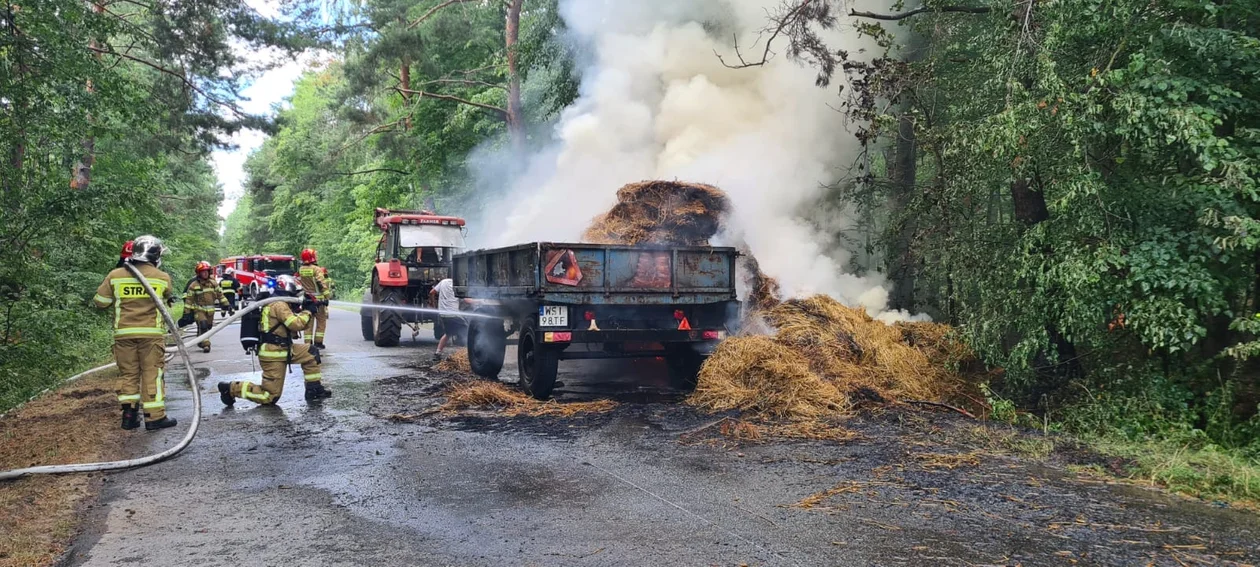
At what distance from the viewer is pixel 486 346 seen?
32.9 ft

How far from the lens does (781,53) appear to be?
515 inches

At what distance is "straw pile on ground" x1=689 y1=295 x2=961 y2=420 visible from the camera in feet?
25.3

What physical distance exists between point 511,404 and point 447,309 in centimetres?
431

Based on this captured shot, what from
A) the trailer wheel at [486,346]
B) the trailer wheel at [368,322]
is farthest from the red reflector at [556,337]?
the trailer wheel at [368,322]

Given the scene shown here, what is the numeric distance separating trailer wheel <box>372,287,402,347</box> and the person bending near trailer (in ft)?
2.55

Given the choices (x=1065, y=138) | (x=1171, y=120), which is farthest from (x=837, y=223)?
(x=1171, y=120)

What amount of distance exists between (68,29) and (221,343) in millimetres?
8958

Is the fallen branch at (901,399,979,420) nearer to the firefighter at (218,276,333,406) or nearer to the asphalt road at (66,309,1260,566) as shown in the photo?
the asphalt road at (66,309,1260,566)

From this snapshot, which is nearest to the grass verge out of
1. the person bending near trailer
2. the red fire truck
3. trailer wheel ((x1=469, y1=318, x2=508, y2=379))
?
trailer wheel ((x1=469, y1=318, x2=508, y2=379))

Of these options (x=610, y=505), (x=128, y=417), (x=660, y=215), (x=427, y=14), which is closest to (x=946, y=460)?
(x=610, y=505)

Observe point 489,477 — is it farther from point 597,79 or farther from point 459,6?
point 459,6

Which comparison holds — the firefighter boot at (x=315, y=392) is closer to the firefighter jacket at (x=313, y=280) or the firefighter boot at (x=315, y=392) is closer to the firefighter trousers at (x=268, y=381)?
the firefighter trousers at (x=268, y=381)

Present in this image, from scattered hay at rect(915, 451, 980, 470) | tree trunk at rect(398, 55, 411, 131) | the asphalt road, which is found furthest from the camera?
tree trunk at rect(398, 55, 411, 131)

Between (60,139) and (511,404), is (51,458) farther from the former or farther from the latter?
(60,139)
